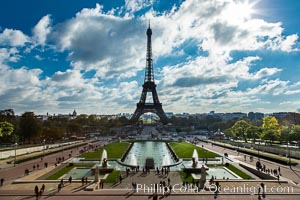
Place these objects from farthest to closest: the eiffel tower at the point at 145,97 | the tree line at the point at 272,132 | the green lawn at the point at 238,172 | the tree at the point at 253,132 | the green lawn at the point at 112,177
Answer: the eiffel tower at the point at 145,97 → the tree at the point at 253,132 → the tree line at the point at 272,132 → the green lawn at the point at 238,172 → the green lawn at the point at 112,177

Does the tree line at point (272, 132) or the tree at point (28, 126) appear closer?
the tree line at point (272, 132)

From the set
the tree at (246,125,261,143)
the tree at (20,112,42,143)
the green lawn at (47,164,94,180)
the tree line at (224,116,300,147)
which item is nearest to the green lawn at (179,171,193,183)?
the green lawn at (47,164,94,180)

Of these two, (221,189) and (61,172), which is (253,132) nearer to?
(221,189)

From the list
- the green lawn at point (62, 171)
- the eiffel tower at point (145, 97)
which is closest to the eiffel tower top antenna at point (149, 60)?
the eiffel tower at point (145, 97)

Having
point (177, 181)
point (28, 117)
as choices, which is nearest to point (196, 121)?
point (28, 117)

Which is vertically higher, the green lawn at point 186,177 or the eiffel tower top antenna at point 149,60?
the eiffel tower top antenna at point 149,60

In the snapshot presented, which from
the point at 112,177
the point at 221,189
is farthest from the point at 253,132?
the point at 221,189

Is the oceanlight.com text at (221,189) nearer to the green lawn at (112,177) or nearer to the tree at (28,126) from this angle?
the green lawn at (112,177)

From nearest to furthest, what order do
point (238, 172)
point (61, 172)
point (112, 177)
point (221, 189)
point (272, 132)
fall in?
point (221, 189) → point (112, 177) → point (238, 172) → point (61, 172) → point (272, 132)

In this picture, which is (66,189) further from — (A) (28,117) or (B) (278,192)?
(A) (28,117)

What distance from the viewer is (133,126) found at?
12338cm

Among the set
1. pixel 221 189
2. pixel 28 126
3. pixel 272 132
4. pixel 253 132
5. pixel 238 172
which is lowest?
pixel 238 172

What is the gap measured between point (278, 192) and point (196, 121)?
5138 inches

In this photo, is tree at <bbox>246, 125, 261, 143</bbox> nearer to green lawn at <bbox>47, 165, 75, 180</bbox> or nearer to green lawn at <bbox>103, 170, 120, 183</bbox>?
green lawn at <bbox>103, 170, 120, 183</bbox>
